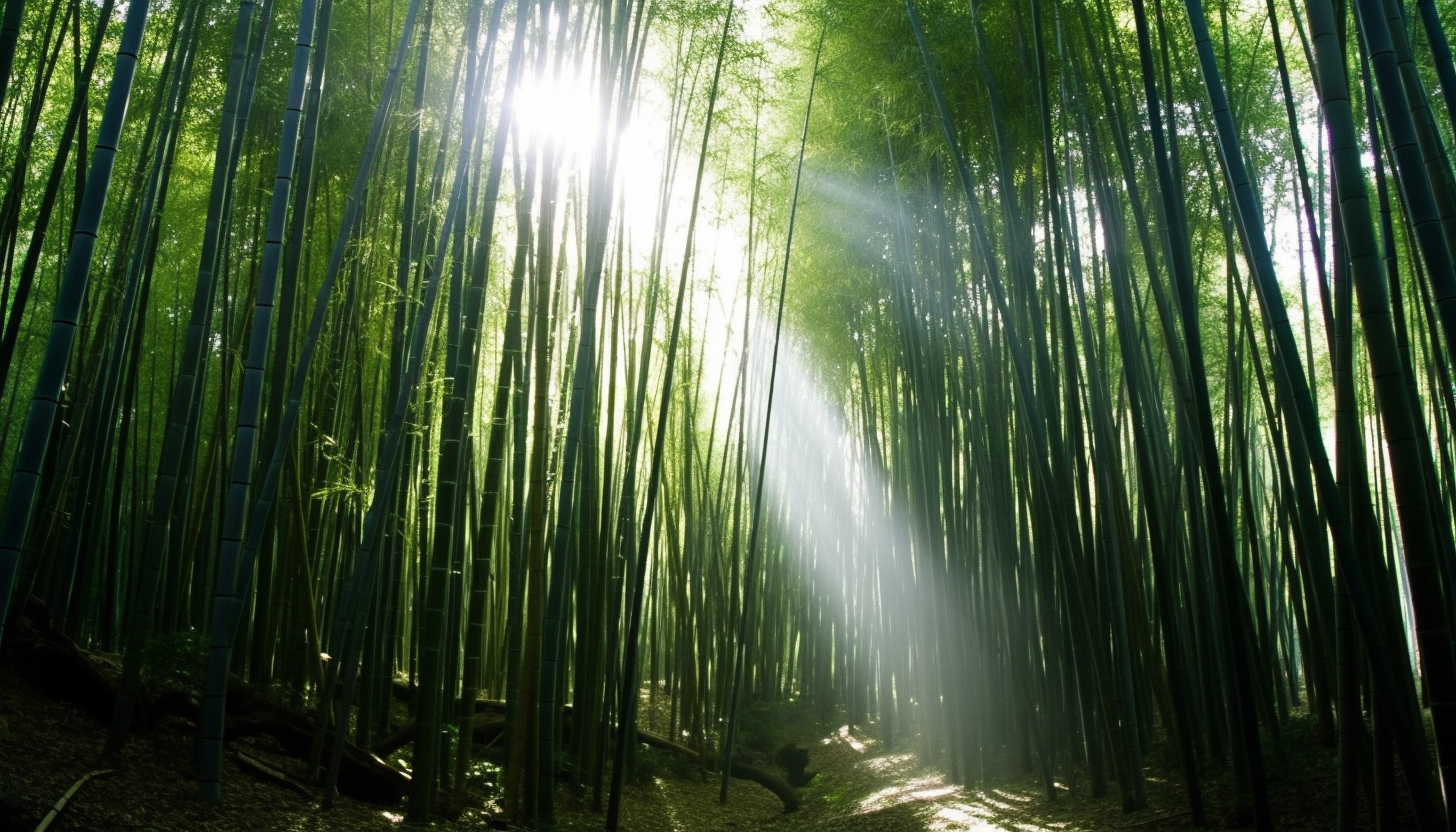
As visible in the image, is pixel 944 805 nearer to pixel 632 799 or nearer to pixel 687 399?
pixel 632 799

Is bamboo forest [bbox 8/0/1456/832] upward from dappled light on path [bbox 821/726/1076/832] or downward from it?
upward

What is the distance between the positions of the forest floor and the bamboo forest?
27mm

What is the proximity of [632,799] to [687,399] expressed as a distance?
6.85 feet

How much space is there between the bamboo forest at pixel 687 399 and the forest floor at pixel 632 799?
27 millimetres

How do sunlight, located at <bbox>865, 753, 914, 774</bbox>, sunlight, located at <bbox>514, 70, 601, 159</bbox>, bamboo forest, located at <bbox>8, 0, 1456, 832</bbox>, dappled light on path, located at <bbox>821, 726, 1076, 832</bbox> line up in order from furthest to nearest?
1. sunlight, located at <bbox>865, 753, 914, 774</bbox>
2. dappled light on path, located at <bbox>821, 726, 1076, 832</bbox>
3. sunlight, located at <bbox>514, 70, 601, 159</bbox>
4. bamboo forest, located at <bbox>8, 0, 1456, 832</bbox>

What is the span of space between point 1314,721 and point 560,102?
12.9ft

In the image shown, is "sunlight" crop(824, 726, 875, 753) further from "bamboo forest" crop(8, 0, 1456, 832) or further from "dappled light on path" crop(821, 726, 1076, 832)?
"dappled light on path" crop(821, 726, 1076, 832)

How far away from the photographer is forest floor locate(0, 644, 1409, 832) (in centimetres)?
218

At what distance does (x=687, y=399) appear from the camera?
202 inches

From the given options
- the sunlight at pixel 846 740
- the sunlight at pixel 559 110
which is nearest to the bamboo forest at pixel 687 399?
the sunlight at pixel 559 110

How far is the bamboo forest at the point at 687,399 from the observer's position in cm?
213

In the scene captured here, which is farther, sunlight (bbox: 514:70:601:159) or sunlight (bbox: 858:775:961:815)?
sunlight (bbox: 858:775:961:815)

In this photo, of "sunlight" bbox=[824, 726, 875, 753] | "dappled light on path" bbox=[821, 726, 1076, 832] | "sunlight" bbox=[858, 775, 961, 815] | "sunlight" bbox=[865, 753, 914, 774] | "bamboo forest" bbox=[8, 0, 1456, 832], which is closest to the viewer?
"bamboo forest" bbox=[8, 0, 1456, 832]

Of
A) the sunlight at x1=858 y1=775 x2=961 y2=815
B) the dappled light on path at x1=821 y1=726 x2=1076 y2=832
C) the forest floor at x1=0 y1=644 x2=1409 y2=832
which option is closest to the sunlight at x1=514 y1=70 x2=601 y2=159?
the forest floor at x1=0 y1=644 x2=1409 y2=832
